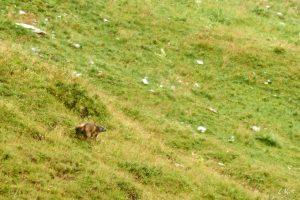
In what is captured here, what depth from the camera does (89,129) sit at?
1580 centimetres

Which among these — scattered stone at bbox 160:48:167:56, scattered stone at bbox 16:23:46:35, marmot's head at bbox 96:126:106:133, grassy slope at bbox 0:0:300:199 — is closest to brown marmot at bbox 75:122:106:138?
marmot's head at bbox 96:126:106:133

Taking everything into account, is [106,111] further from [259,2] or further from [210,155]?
[259,2]

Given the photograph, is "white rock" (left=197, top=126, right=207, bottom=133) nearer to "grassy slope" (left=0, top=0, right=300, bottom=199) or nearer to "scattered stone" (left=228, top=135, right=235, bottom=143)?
"grassy slope" (left=0, top=0, right=300, bottom=199)

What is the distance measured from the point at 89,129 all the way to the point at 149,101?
616cm

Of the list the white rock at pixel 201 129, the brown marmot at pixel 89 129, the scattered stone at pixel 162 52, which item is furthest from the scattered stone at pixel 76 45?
the brown marmot at pixel 89 129

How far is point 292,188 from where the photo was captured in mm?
17891

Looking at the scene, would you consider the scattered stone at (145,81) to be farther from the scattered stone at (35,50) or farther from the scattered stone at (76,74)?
the scattered stone at (35,50)

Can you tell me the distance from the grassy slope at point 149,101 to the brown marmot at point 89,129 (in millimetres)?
290

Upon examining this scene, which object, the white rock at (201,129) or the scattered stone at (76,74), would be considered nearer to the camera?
the scattered stone at (76,74)

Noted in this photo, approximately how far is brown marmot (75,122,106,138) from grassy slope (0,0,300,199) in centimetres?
29

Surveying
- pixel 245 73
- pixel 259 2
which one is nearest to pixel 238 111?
pixel 245 73

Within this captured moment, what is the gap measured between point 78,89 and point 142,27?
37.4ft

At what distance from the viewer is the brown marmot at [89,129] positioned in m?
15.7

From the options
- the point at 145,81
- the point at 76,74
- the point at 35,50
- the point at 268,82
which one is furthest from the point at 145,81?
the point at 268,82
